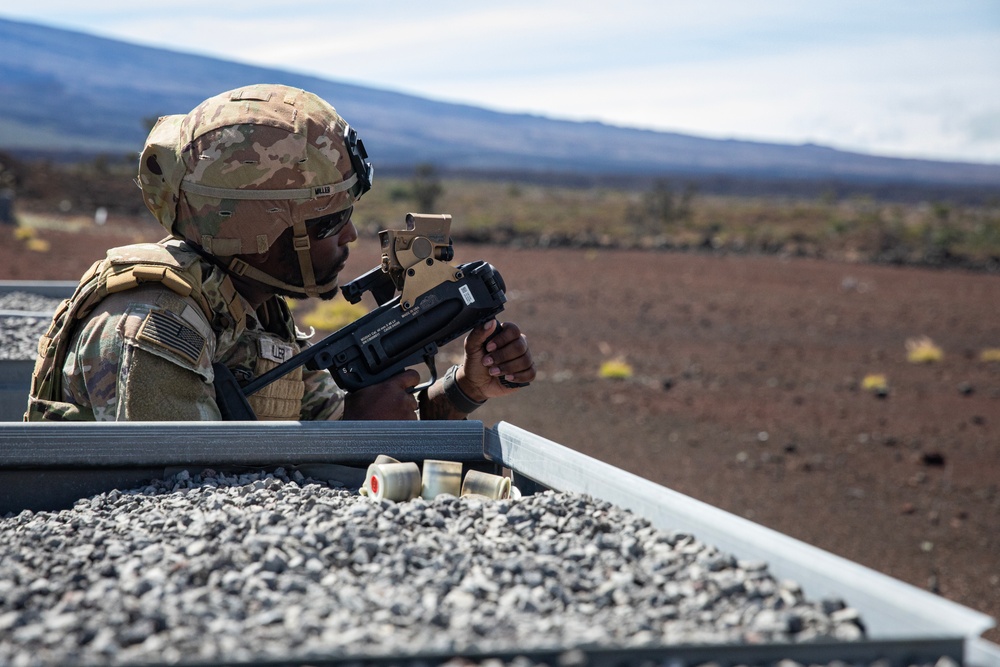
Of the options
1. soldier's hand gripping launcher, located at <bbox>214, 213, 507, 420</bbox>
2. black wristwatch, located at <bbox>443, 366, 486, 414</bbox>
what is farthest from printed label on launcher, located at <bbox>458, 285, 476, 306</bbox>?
black wristwatch, located at <bbox>443, 366, 486, 414</bbox>

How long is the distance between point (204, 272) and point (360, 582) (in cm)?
153

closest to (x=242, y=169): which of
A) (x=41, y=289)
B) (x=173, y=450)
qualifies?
(x=173, y=450)

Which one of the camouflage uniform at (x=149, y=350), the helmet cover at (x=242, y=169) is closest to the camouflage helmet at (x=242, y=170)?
the helmet cover at (x=242, y=169)

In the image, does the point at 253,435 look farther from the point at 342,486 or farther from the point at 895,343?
the point at 895,343

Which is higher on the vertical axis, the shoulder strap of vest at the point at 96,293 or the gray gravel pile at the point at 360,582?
the shoulder strap of vest at the point at 96,293

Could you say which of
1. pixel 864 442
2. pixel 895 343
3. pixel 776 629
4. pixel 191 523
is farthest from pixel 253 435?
pixel 895 343

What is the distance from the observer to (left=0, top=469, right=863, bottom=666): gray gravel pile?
1.71 m

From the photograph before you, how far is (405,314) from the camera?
3.22m

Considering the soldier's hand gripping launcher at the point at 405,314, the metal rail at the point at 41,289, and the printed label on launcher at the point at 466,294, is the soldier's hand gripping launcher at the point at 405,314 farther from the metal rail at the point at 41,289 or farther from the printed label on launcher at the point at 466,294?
the metal rail at the point at 41,289

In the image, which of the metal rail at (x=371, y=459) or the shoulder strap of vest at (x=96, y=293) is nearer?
the metal rail at (x=371, y=459)

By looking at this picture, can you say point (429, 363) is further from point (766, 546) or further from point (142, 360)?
point (766, 546)

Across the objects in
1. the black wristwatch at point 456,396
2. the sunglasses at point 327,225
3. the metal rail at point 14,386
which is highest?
the sunglasses at point 327,225

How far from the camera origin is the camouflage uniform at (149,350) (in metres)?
2.86

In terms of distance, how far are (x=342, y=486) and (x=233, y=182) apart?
1.06 m
